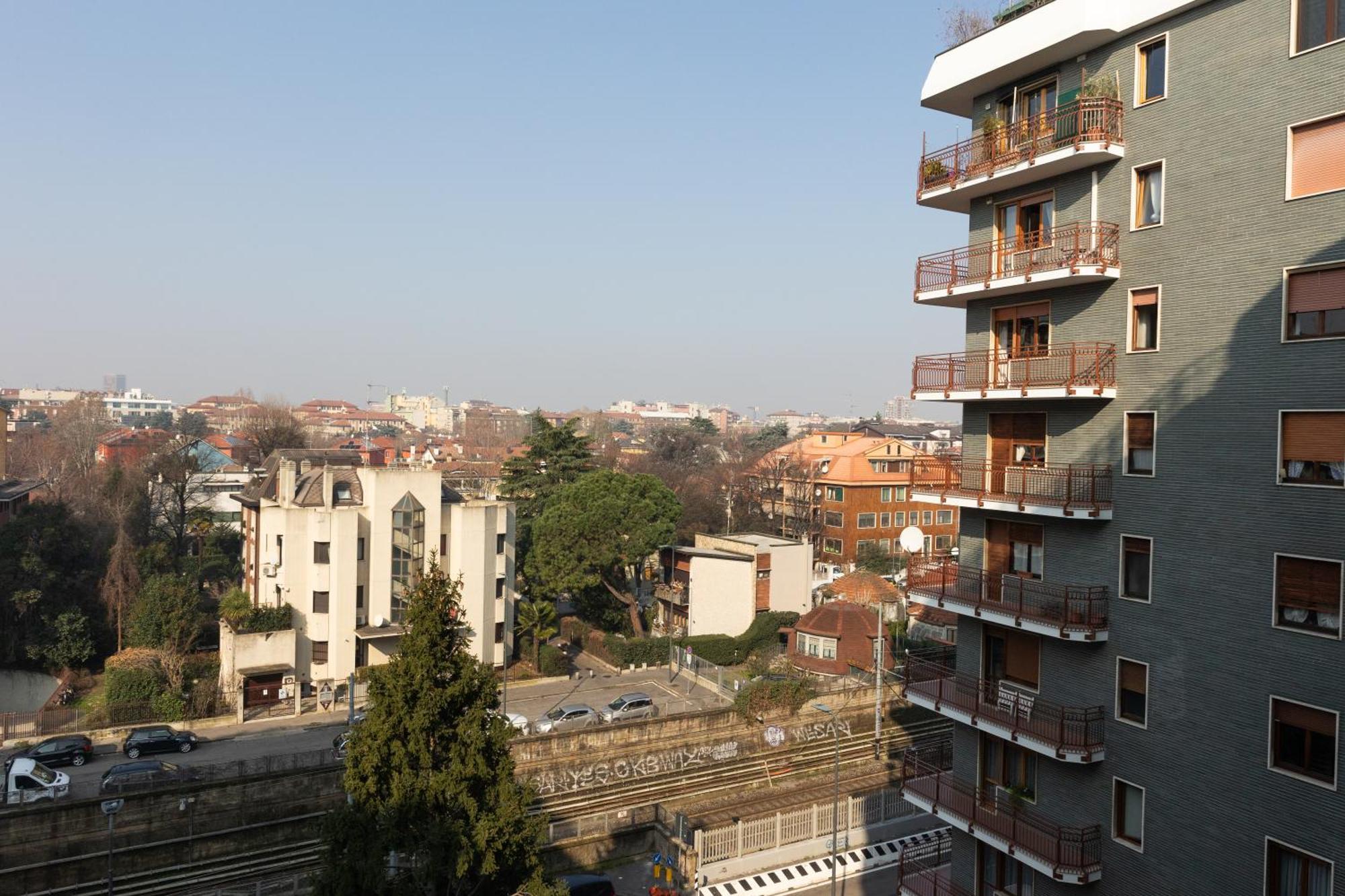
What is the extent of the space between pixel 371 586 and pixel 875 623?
71.2 feet

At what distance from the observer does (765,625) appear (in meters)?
43.5

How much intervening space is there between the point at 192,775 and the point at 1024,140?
26.8 m

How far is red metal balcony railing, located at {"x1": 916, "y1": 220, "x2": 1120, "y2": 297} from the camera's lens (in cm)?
1297

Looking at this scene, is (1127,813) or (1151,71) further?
(1127,813)

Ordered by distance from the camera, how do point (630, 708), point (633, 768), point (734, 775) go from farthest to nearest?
point (630, 708)
point (734, 775)
point (633, 768)

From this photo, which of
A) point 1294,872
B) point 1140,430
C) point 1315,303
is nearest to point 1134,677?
point 1294,872

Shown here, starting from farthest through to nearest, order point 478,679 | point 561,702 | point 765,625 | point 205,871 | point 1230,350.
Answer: point 765,625 → point 561,702 → point 205,871 → point 478,679 → point 1230,350

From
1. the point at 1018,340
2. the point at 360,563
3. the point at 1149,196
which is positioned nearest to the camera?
the point at 1149,196

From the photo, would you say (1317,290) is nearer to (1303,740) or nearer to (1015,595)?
(1303,740)

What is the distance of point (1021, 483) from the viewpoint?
1423cm

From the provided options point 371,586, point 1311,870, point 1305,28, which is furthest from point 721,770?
point 1305,28

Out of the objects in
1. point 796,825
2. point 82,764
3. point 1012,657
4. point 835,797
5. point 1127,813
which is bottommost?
point 82,764

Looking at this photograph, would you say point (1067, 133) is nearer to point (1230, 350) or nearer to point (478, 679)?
point (1230, 350)

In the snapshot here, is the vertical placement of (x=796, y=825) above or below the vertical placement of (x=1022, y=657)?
below
